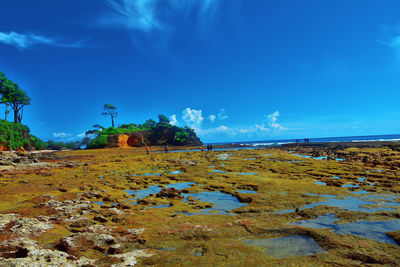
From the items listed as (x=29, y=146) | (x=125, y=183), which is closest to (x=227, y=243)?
(x=125, y=183)

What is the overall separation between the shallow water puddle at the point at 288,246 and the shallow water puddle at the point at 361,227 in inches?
34.7

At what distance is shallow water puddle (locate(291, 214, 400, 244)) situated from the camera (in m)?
4.39

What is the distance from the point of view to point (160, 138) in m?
78.4

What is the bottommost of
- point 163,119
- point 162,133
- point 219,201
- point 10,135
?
point 219,201

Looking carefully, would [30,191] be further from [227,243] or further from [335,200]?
[335,200]

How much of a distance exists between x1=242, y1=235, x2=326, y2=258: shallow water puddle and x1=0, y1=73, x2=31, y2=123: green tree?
65.4 meters

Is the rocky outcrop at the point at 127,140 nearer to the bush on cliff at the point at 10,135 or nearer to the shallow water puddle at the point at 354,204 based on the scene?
the bush on cliff at the point at 10,135

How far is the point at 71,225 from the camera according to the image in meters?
5.27

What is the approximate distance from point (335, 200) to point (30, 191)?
1310 cm

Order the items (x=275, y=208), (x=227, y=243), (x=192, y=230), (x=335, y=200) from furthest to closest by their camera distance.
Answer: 1. (x=335, y=200)
2. (x=275, y=208)
3. (x=192, y=230)
4. (x=227, y=243)

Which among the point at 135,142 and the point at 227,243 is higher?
the point at 135,142

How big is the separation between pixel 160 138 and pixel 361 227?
250ft

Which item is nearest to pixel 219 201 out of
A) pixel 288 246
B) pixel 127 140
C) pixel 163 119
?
pixel 288 246

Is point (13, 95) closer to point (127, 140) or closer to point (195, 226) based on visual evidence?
point (127, 140)
